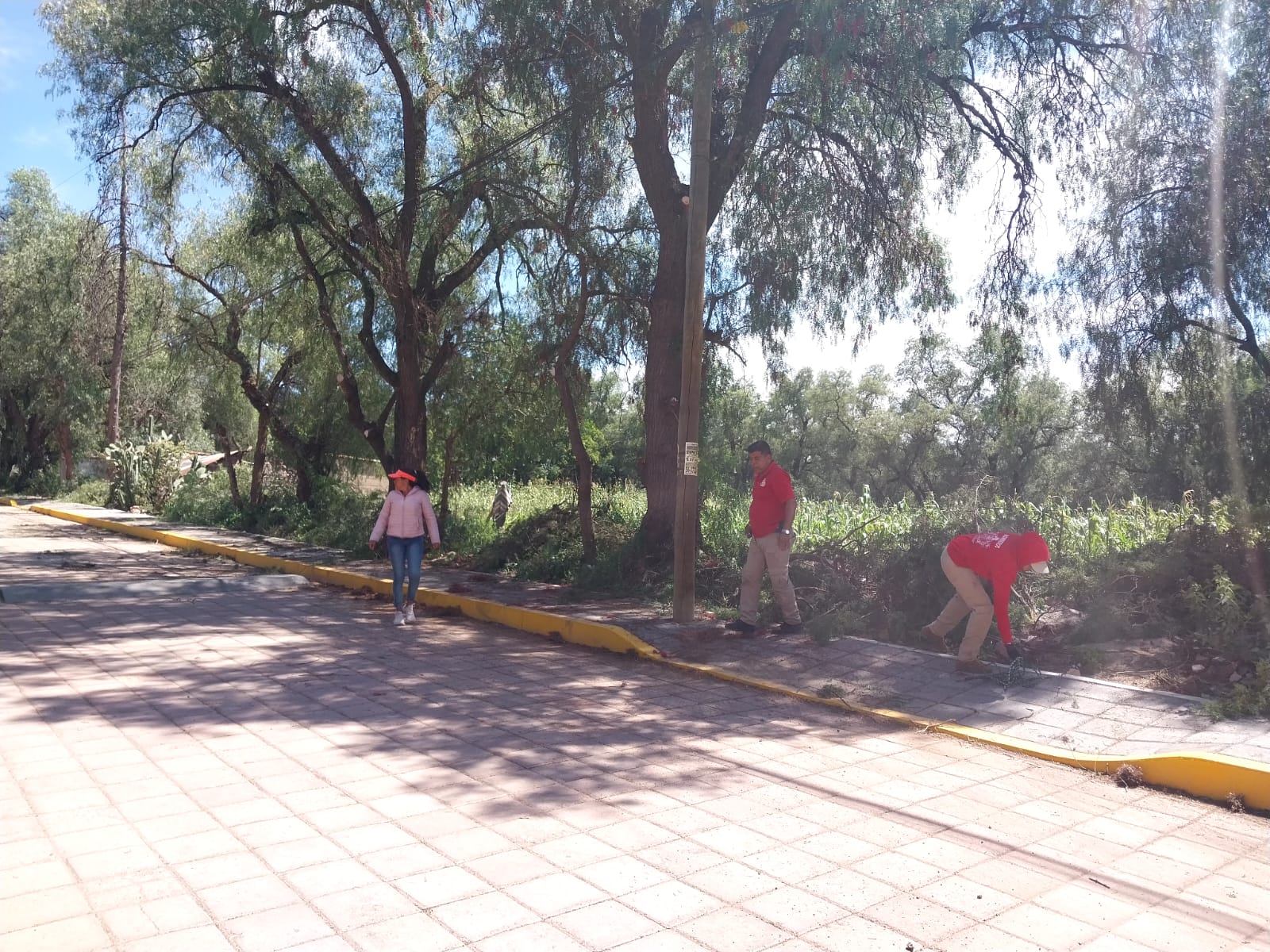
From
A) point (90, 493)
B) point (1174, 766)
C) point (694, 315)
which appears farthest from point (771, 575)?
point (90, 493)

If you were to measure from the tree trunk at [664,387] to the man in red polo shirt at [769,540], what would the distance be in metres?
2.71

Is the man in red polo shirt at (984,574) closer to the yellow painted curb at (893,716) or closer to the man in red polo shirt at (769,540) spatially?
the yellow painted curb at (893,716)

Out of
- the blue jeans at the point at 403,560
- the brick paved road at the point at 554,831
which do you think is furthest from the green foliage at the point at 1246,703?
the blue jeans at the point at 403,560

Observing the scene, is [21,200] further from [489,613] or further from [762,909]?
[762,909]

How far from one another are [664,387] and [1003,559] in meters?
5.49

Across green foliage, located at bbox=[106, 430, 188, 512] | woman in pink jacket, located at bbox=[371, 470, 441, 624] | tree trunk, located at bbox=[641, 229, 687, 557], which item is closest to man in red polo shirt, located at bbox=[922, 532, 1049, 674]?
tree trunk, located at bbox=[641, 229, 687, 557]

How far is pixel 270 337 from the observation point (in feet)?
71.7

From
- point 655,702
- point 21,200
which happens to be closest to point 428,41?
point 655,702

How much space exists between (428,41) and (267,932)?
1359cm

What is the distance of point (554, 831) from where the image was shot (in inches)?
182

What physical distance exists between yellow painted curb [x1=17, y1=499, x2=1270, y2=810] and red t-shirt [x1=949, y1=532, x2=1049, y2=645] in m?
1.05

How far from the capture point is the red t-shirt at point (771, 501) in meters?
9.25

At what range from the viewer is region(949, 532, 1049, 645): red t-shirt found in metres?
7.39

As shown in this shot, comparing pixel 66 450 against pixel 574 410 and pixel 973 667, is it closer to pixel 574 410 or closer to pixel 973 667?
pixel 574 410
